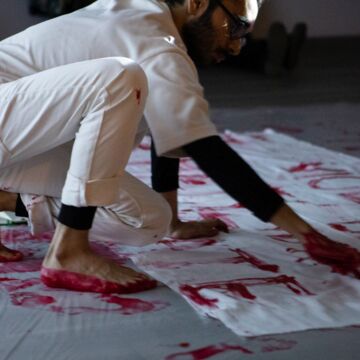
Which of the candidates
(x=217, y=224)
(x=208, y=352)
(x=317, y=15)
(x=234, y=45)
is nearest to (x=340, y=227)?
(x=217, y=224)

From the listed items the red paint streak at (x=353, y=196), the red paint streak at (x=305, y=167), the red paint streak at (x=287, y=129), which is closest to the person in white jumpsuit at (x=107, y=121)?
the red paint streak at (x=353, y=196)

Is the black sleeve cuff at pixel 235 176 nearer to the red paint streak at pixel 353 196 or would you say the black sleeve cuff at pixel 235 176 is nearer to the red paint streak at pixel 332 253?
the red paint streak at pixel 332 253

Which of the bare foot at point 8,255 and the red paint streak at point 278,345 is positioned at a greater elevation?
the red paint streak at point 278,345

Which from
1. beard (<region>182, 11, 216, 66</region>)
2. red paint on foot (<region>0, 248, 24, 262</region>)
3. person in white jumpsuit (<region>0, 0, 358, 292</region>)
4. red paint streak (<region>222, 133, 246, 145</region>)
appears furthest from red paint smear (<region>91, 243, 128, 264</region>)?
red paint streak (<region>222, 133, 246, 145</region>)

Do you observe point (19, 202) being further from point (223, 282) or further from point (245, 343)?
point (245, 343)

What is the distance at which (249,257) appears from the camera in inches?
65.0

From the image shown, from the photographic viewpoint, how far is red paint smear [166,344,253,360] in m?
1.21

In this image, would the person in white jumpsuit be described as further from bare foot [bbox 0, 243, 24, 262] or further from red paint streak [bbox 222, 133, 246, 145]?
red paint streak [bbox 222, 133, 246, 145]

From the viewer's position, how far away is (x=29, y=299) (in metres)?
1.43

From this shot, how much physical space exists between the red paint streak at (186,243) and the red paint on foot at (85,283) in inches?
9.8

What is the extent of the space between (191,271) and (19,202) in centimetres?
36

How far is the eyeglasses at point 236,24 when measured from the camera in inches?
60.6

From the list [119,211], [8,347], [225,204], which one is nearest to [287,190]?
[225,204]

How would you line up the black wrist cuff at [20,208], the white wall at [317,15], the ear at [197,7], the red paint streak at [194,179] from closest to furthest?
the ear at [197,7]
the black wrist cuff at [20,208]
the red paint streak at [194,179]
the white wall at [317,15]
